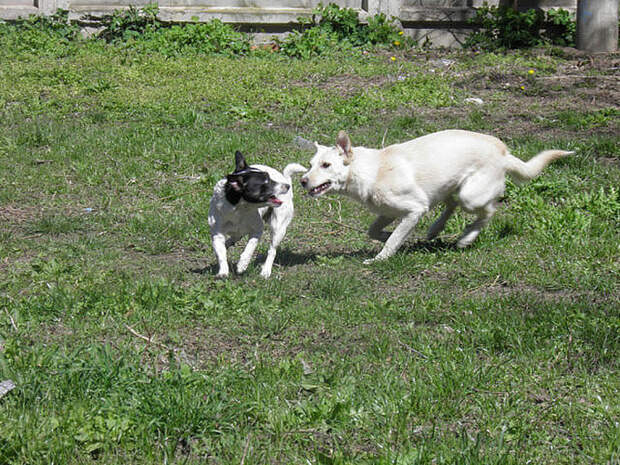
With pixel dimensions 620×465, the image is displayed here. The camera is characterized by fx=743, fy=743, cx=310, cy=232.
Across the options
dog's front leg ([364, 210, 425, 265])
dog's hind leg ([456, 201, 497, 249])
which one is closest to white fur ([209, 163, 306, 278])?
dog's front leg ([364, 210, 425, 265])

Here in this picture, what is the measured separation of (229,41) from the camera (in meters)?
14.3

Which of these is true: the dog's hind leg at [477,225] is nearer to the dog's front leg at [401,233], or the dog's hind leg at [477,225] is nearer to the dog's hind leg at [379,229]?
the dog's front leg at [401,233]

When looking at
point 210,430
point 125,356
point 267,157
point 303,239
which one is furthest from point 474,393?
point 267,157

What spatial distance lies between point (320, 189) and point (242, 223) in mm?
762

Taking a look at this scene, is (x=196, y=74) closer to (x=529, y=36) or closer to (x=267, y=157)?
(x=267, y=157)

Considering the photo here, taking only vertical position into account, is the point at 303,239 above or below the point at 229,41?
below

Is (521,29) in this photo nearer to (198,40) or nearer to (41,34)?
(198,40)

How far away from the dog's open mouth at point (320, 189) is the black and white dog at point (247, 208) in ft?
0.71

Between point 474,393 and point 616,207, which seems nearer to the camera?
point 474,393

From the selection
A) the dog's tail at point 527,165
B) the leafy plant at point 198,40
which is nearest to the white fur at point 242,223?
Answer: the dog's tail at point 527,165

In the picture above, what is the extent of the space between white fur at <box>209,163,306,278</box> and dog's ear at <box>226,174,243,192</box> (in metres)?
0.12

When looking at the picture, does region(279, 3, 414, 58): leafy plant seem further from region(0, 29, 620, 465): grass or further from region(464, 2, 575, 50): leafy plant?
region(0, 29, 620, 465): grass

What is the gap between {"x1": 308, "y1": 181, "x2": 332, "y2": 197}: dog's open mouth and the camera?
6.56m

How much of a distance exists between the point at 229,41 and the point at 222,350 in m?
10.8
